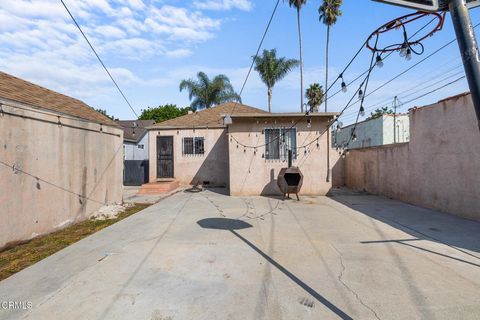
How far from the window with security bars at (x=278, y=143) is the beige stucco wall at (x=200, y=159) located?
4803mm

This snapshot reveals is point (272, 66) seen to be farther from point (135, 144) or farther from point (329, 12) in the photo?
point (135, 144)

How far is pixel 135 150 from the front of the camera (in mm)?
28453

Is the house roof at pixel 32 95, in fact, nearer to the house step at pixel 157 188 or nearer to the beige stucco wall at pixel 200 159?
the house step at pixel 157 188

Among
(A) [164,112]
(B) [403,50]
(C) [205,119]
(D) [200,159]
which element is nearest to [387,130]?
(C) [205,119]

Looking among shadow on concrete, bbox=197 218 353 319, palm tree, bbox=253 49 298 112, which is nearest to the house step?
shadow on concrete, bbox=197 218 353 319

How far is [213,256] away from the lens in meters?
5.16

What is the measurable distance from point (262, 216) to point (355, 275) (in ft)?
15.2

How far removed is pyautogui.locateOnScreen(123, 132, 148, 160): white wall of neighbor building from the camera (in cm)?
2701

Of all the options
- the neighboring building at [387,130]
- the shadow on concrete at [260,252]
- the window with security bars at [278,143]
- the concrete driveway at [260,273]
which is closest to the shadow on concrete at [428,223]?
the concrete driveway at [260,273]

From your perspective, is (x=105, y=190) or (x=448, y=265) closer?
(x=448, y=265)

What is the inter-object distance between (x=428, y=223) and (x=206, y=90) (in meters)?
29.2

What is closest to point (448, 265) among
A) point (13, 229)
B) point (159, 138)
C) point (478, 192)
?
point (478, 192)

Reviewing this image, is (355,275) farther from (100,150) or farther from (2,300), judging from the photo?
(100,150)

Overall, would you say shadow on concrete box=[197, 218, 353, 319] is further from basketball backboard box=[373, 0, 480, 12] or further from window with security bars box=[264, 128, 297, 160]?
window with security bars box=[264, 128, 297, 160]
